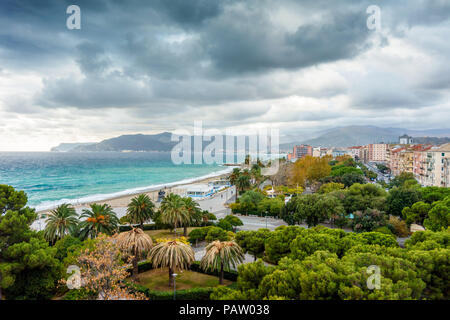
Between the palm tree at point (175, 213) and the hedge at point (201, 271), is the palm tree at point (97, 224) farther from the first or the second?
the palm tree at point (175, 213)

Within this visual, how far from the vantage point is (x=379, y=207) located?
113ft

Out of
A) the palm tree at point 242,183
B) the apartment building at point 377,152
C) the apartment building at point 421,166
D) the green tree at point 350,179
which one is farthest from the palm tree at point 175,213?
the apartment building at point 377,152

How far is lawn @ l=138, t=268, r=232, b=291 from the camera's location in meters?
20.5

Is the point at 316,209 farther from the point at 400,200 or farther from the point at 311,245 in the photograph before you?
the point at 311,245

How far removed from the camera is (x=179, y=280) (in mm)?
21516

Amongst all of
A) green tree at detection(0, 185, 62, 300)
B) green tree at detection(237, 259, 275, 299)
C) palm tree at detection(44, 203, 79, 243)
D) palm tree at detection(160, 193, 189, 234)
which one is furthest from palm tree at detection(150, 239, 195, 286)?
palm tree at detection(160, 193, 189, 234)

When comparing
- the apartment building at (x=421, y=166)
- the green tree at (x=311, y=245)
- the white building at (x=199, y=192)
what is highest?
the apartment building at (x=421, y=166)

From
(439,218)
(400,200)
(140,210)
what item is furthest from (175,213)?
(400,200)

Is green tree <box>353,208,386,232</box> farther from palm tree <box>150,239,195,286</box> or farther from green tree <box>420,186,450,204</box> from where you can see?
palm tree <box>150,239,195,286</box>

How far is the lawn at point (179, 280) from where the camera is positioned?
809 inches

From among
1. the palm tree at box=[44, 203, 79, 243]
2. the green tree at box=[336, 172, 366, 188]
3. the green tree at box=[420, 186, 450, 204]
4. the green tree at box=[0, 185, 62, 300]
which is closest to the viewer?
the green tree at box=[0, 185, 62, 300]

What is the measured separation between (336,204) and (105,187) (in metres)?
72.5

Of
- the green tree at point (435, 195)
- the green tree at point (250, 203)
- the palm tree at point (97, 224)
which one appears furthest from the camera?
the green tree at point (250, 203)
